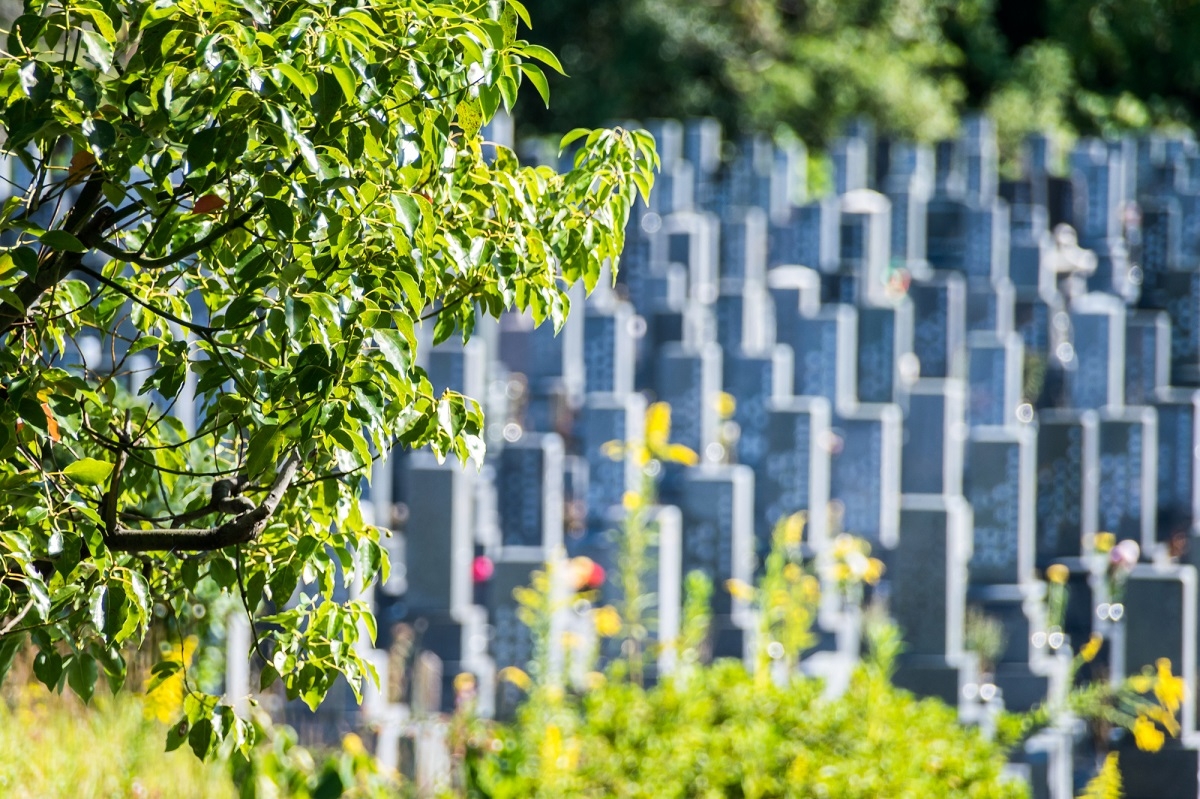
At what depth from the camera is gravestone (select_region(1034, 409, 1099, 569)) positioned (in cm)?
545

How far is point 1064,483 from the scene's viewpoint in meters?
5.51

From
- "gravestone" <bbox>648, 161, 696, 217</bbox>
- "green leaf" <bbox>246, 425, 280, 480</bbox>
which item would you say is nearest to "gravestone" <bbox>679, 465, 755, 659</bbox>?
"green leaf" <bbox>246, 425, 280, 480</bbox>

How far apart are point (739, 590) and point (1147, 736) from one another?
4.21 feet

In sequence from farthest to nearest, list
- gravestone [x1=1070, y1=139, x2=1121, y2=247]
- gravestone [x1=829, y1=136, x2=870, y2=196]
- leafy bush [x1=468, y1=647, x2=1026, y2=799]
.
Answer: gravestone [x1=829, y1=136, x2=870, y2=196] → gravestone [x1=1070, y1=139, x2=1121, y2=247] → leafy bush [x1=468, y1=647, x2=1026, y2=799]

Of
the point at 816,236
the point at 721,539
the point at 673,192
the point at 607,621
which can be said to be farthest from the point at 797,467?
the point at 673,192

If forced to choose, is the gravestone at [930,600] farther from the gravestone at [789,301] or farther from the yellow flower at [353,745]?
the gravestone at [789,301]

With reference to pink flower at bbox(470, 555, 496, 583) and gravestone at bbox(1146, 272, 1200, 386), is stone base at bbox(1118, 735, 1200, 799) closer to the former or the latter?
pink flower at bbox(470, 555, 496, 583)

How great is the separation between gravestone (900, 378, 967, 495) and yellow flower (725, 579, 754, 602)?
3.28 ft

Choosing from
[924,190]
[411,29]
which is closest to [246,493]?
[411,29]

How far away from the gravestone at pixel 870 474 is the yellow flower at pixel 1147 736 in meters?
1.57

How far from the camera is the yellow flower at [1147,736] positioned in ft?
13.5

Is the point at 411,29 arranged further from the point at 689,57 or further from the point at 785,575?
the point at 689,57

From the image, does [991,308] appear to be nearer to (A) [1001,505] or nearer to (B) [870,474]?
(B) [870,474]

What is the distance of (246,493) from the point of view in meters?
1.72
